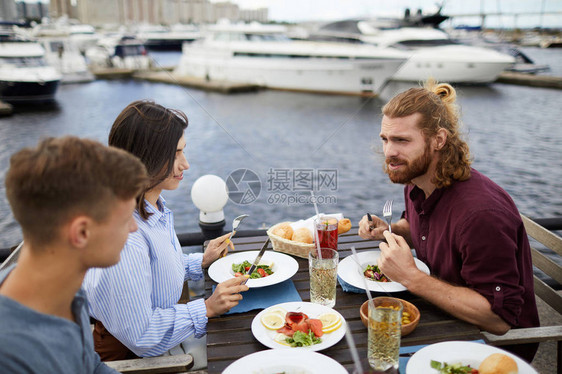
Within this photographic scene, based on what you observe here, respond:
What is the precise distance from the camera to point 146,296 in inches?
65.4

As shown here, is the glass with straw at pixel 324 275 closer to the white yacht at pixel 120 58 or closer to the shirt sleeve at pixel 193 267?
the shirt sleeve at pixel 193 267

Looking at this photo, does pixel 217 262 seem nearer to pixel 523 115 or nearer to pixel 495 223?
pixel 495 223

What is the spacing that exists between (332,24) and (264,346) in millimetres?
29523

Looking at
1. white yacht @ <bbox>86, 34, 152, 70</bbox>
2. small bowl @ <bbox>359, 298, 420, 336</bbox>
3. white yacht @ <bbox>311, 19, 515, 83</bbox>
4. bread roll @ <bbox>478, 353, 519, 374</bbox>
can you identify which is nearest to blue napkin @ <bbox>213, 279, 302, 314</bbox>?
small bowl @ <bbox>359, 298, 420, 336</bbox>

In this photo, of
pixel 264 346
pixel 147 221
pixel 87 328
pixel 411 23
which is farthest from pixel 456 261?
pixel 411 23

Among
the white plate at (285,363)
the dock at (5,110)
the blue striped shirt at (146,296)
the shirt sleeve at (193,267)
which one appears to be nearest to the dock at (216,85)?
the dock at (5,110)

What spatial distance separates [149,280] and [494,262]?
1.35 meters

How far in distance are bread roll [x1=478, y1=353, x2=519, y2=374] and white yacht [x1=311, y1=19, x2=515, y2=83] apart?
1034 inches

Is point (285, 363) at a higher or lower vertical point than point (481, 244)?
lower

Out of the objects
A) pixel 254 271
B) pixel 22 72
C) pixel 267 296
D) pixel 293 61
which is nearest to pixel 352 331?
pixel 267 296

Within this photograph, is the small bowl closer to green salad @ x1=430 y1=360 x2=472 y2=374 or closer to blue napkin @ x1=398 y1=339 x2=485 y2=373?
blue napkin @ x1=398 y1=339 x2=485 y2=373

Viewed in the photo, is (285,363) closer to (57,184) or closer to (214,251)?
(57,184)

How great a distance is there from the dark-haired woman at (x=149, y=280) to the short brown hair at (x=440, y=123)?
1.00 metres

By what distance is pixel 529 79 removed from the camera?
25797 millimetres
